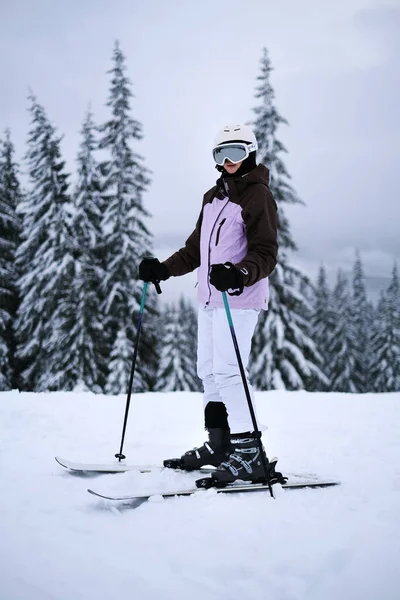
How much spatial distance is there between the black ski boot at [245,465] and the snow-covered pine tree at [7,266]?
19071mm

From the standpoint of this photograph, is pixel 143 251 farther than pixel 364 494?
Yes

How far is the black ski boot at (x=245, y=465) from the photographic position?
10.5 ft

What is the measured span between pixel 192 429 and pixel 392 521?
10.5 feet

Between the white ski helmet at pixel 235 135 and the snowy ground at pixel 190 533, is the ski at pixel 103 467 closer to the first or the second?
the snowy ground at pixel 190 533

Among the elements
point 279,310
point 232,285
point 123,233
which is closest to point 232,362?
point 232,285

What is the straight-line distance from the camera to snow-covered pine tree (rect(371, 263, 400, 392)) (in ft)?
110

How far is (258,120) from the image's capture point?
18.1 m

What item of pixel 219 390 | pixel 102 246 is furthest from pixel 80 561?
pixel 102 246

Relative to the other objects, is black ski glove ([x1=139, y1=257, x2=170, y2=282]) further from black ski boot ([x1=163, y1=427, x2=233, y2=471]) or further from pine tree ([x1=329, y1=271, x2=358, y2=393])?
pine tree ([x1=329, y1=271, x2=358, y2=393])

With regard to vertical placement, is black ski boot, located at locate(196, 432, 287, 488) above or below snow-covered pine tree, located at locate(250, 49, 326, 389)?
below

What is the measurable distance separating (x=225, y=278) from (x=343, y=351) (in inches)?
1339

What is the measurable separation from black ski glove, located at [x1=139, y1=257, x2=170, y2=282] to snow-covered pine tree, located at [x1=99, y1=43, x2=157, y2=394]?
1443 centimetres

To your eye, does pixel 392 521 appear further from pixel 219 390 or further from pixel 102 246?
pixel 102 246

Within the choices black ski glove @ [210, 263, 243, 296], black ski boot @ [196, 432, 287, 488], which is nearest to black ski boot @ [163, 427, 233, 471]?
black ski boot @ [196, 432, 287, 488]
